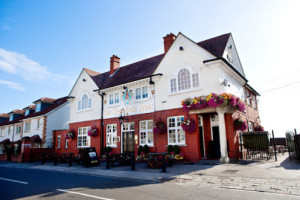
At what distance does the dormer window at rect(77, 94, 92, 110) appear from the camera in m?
21.7

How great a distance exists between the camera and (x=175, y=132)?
15117 millimetres

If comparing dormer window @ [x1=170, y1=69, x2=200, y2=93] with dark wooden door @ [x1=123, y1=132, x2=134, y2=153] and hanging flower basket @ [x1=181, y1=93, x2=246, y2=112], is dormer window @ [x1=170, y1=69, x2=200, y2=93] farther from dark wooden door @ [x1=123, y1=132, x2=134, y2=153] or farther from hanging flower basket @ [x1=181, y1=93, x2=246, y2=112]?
dark wooden door @ [x1=123, y1=132, x2=134, y2=153]

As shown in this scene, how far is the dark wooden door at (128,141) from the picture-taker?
17.7 m

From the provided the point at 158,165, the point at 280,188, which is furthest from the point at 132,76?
the point at 280,188

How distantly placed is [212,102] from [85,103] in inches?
565

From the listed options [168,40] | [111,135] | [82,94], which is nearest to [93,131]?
[111,135]

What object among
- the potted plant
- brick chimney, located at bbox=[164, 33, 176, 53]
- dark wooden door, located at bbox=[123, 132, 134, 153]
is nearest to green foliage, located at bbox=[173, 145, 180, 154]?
dark wooden door, located at bbox=[123, 132, 134, 153]

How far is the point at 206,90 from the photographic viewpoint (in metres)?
14.0

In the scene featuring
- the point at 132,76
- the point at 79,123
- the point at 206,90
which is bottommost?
the point at 79,123

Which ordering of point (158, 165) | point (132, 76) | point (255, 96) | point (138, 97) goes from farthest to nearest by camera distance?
point (255, 96) < point (132, 76) < point (138, 97) < point (158, 165)

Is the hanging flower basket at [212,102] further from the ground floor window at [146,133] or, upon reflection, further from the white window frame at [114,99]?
the white window frame at [114,99]

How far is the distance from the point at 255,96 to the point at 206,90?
1297cm

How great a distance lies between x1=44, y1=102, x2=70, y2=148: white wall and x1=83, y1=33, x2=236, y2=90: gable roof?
876 centimetres

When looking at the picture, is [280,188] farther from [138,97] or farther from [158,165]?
[138,97]
